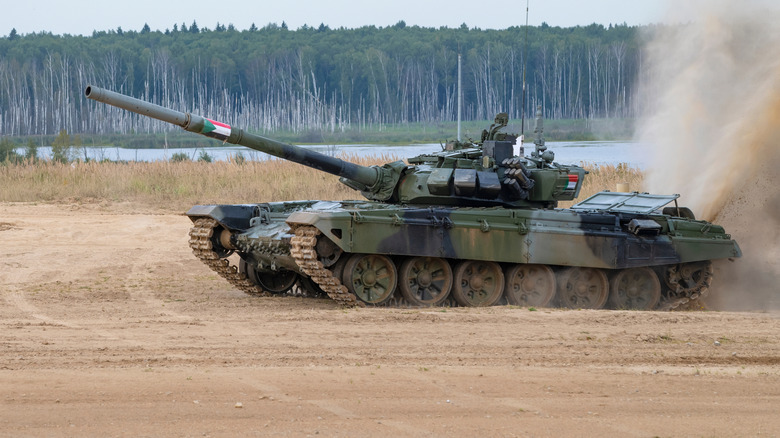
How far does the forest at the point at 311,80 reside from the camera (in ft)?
220

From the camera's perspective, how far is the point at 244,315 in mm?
13797

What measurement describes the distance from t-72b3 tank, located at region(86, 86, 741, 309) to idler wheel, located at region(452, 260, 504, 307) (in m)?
0.02

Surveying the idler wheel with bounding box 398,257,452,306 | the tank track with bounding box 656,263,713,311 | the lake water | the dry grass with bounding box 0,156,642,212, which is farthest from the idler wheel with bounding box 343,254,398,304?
the lake water

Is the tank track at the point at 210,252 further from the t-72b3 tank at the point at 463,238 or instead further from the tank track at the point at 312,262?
the tank track at the point at 312,262

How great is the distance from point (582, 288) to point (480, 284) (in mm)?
1777

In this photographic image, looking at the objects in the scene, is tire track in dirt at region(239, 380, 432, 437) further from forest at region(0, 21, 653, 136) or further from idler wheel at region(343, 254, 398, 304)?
forest at region(0, 21, 653, 136)

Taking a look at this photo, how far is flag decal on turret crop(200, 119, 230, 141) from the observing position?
14.0 meters

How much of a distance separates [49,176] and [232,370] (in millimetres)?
22108

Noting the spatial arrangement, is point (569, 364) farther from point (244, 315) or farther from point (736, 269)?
point (736, 269)

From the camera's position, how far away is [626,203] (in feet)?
55.4

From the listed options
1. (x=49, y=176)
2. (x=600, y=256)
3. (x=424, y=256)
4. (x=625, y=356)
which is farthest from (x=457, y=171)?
(x=49, y=176)

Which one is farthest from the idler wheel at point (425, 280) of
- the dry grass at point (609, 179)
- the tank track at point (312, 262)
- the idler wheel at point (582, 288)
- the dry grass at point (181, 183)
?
the dry grass at point (609, 179)

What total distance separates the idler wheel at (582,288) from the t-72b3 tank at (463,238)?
0.02m

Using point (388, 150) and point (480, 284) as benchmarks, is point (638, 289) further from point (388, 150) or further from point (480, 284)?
point (388, 150)
